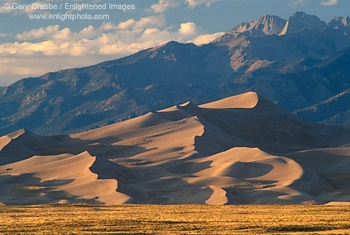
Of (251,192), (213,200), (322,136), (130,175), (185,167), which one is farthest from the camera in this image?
(322,136)

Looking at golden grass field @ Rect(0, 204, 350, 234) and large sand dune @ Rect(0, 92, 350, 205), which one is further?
large sand dune @ Rect(0, 92, 350, 205)

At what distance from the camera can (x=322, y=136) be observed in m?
182

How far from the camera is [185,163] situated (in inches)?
4496

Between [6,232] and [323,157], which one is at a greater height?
[6,232]

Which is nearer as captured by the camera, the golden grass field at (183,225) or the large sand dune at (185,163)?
the golden grass field at (183,225)

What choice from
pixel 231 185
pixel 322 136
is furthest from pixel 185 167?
pixel 322 136

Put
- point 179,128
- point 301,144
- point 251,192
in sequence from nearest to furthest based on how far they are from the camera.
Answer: point 251,192
point 179,128
point 301,144

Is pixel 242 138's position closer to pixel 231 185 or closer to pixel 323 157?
pixel 323 157

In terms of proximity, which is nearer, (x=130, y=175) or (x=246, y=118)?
(x=130, y=175)

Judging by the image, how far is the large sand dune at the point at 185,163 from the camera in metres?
86.3

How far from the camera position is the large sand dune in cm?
8631

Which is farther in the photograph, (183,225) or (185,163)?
(185,163)

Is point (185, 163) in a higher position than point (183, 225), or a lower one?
lower

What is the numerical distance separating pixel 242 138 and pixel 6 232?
125 metres
